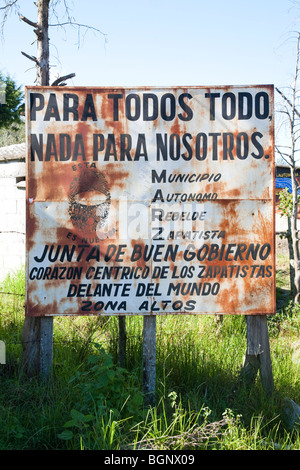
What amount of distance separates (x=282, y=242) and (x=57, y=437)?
9.29m

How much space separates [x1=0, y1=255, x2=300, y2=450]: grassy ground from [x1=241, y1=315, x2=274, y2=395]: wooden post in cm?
12

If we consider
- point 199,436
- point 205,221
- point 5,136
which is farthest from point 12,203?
point 5,136

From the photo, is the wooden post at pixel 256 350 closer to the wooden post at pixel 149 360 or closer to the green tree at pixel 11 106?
the wooden post at pixel 149 360

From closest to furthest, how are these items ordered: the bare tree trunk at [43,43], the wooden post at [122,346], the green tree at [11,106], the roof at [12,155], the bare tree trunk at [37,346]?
the bare tree trunk at [37,346] → the wooden post at [122,346] → the bare tree trunk at [43,43] → the roof at [12,155] → the green tree at [11,106]

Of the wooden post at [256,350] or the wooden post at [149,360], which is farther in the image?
the wooden post at [256,350]

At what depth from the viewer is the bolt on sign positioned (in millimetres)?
3725

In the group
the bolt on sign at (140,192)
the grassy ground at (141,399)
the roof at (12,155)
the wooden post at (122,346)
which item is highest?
the roof at (12,155)

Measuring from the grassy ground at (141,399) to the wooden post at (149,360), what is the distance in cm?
7

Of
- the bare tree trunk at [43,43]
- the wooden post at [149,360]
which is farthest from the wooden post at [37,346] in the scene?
the bare tree trunk at [43,43]

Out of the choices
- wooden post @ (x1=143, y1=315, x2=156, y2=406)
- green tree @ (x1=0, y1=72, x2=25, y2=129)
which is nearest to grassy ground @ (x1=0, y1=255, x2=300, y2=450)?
wooden post @ (x1=143, y1=315, x2=156, y2=406)

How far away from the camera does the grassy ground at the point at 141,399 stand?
296 centimetres

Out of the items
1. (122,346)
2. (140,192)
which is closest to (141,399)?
(122,346)

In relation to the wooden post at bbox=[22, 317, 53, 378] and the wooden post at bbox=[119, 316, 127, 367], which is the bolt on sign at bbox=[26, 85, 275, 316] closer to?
the wooden post at bbox=[22, 317, 53, 378]
